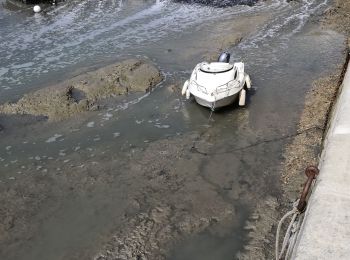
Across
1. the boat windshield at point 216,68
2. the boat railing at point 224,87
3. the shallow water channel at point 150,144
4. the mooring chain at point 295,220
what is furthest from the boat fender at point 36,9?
the mooring chain at point 295,220

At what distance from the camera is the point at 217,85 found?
44.6 feet

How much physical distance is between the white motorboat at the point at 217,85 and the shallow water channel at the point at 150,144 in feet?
1.75

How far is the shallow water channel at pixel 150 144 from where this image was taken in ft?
30.3

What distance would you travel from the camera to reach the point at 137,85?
1623 centimetres

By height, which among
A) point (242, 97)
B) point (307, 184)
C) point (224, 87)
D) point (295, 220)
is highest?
point (307, 184)

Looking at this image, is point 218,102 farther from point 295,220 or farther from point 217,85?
point 295,220

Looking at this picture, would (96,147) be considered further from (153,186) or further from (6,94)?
(6,94)

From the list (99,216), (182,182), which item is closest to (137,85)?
(182,182)

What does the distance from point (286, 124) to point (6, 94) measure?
410 inches

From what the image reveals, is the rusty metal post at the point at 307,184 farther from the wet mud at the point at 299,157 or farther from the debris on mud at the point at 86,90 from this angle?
the debris on mud at the point at 86,90

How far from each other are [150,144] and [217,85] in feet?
9.94

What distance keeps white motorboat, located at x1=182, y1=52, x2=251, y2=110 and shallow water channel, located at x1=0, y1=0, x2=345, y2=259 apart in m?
0.53

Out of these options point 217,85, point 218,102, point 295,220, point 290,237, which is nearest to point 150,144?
point 218,102

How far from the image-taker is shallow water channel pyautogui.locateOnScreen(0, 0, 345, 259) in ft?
30.3
